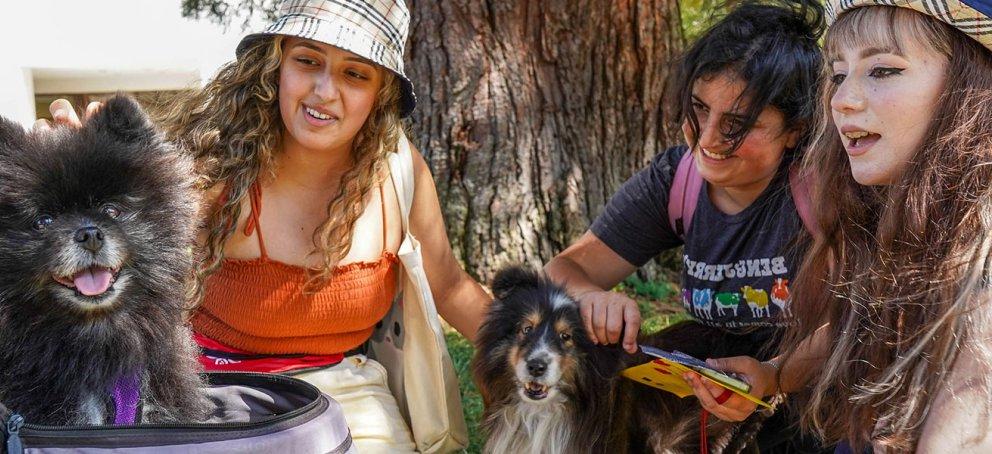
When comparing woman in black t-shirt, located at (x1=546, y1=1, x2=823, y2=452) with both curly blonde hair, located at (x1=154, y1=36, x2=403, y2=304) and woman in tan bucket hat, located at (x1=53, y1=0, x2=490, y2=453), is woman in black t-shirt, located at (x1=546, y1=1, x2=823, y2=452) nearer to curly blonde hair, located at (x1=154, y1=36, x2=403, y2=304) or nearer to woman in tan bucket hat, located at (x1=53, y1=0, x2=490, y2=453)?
woman in tan bucket hat, located at (x1=53, y1=0, x2=490, y2=453)

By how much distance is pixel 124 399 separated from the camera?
6.73 ft

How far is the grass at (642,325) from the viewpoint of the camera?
4.14 metres

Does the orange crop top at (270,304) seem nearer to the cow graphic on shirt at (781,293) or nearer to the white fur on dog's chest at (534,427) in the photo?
the white fur on dog's chest at (534,427)

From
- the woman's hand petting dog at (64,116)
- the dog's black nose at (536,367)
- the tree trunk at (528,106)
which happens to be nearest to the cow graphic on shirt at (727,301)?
the dog's black nose at (536,367)

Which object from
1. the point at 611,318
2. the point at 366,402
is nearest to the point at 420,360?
the point at 366,402

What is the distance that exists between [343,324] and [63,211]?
1247mm

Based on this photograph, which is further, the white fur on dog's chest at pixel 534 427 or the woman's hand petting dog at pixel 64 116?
the white fur on dog's chest at pixel 534 427

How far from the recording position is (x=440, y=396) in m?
3.17

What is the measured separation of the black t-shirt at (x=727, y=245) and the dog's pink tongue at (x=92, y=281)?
1.91 m

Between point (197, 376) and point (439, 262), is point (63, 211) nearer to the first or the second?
point (197, 376)

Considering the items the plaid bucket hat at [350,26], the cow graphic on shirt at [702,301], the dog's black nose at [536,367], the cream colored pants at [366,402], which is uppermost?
the plaid bucket hat at [350,26]

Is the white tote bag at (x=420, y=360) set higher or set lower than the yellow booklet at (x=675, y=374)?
lower

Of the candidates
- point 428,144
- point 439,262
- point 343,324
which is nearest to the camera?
point 343,324

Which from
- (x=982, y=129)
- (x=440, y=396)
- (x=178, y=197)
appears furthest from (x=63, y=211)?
(x=982, y=129)
